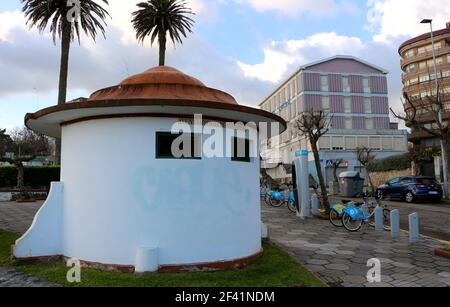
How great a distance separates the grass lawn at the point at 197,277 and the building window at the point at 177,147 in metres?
1.99

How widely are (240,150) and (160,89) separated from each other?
1930 millimetres

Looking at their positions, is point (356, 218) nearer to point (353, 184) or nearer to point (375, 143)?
point (353, 184)

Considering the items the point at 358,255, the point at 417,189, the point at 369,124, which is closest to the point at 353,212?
the point at 358,255

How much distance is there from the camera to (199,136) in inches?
272

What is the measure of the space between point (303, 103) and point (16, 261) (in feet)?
151

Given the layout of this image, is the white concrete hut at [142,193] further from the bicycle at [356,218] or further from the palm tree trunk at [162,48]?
the palm tree trunk at [162,48]

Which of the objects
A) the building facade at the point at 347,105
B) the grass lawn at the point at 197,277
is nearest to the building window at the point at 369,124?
the building facade at the point at 347,105

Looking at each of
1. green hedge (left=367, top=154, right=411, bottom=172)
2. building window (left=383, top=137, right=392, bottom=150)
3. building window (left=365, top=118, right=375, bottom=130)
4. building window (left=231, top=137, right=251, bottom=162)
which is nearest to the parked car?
green hedge (left=367, top=154, right=411, bottom=172)

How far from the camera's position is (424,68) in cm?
5028

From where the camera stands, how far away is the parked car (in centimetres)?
2138

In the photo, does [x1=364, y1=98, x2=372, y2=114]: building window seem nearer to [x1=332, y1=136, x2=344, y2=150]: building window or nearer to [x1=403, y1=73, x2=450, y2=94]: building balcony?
[x1=403, y1=73, x2=450, y2=94]: building balcony

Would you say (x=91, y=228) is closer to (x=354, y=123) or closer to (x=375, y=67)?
(x=354, y=123)

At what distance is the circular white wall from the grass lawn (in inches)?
14.4

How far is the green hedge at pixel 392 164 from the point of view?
1304 inches
